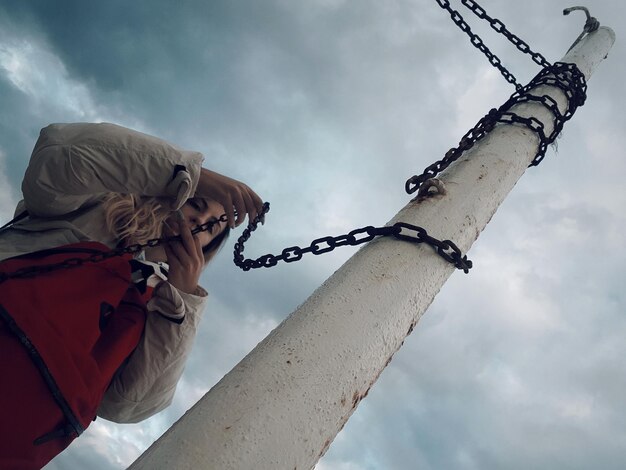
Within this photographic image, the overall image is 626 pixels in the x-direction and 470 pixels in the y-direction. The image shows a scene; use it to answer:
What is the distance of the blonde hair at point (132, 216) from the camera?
2.36m

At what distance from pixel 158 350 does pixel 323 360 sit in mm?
1393

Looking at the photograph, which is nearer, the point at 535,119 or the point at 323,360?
the point at 323,360

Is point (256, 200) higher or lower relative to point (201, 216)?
→ higher

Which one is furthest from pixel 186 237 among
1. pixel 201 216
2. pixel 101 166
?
pixel 101 166

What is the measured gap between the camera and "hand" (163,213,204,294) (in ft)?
8.09

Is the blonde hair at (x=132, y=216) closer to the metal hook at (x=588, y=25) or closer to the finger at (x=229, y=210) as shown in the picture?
the finger at (x=229, y=210)

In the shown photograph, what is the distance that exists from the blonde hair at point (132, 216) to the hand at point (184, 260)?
0.37 ft

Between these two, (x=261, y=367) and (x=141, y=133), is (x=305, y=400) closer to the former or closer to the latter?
(x=261, y=367)

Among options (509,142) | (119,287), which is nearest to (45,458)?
(119,287)

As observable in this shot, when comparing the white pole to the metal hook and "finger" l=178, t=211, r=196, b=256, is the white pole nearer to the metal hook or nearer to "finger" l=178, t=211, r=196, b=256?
"finger" l=178, t=211, r=196, b=256

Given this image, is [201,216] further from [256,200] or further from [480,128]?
[480,128]

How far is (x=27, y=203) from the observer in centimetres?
215

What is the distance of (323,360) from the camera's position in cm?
135

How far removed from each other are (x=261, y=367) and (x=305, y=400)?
145 mm
